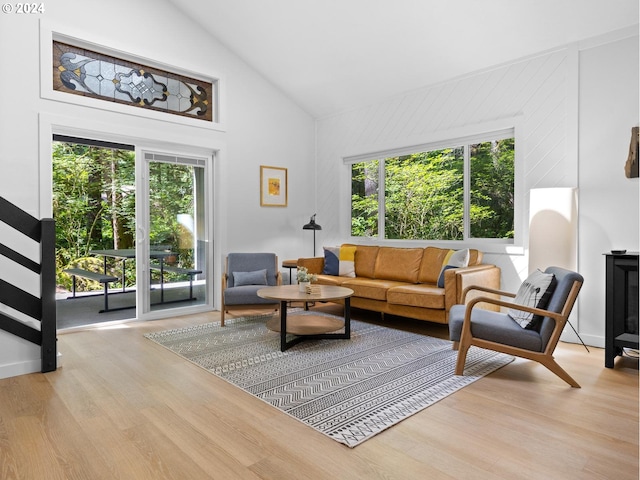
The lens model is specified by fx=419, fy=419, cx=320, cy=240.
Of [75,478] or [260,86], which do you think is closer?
[75,478]

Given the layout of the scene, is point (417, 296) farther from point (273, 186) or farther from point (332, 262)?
point (273, 186)

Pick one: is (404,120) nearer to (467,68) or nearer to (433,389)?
(467,68)

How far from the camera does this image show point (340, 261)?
5.58m

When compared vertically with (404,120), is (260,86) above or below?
above

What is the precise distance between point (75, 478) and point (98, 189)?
6.84 metres

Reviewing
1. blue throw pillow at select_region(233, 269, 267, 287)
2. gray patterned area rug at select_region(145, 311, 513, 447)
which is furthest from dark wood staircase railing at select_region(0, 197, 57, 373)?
blue throw pillow at select_region(233, 269, 267, 287)

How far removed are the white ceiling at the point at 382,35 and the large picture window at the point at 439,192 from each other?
882 mm

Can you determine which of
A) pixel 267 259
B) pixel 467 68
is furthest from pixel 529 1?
pixel 267 259

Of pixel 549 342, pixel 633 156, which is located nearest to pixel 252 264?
pixel 549 342

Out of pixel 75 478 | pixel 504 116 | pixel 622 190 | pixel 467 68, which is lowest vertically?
pixel 75 478

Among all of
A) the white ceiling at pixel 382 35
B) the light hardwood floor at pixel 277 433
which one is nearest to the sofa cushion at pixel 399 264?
the light hardwood floor at pixel 277 433

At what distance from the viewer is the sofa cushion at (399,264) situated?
507 centimetres

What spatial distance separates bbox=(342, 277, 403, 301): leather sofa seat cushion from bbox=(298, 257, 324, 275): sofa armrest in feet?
2.28

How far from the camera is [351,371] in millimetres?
3186
